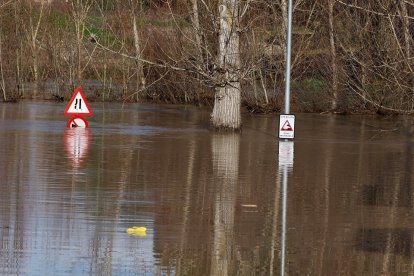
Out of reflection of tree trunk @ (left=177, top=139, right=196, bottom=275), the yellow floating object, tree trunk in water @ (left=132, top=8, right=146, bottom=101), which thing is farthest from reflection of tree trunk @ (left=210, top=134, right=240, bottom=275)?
tree trunk in water @ (left=132, top=8, right=146, bottom=101)

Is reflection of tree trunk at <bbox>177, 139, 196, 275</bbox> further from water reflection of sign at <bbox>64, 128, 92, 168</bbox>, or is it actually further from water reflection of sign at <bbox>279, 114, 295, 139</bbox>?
water reflection of sign at <bbox>279, 114, 295, 139</bbox>

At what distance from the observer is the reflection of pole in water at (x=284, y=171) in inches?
426

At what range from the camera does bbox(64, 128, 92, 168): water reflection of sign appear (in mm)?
19219

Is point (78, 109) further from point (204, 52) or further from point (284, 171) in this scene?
point (284, 171)

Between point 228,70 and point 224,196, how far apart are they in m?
10.1

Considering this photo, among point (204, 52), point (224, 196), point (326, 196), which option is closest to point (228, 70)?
point (204, 52)

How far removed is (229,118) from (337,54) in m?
8.77

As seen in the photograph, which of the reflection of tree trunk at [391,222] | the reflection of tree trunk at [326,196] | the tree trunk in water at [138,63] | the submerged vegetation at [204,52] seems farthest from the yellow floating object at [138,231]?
the tree trunk in water at [138,63]

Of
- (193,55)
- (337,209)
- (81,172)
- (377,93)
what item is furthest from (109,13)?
(337,209)

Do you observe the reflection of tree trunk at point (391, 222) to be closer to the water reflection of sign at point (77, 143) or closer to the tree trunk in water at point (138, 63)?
the water reflection of sign at point (77, 143)

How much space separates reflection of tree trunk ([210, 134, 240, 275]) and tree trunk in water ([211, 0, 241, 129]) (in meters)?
0.68

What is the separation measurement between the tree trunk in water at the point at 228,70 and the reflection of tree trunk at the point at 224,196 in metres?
0.68

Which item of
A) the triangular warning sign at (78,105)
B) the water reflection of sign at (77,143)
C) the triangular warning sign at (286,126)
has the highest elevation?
the triangular warning sign at (78,105)

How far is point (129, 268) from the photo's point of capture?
9.89 m
